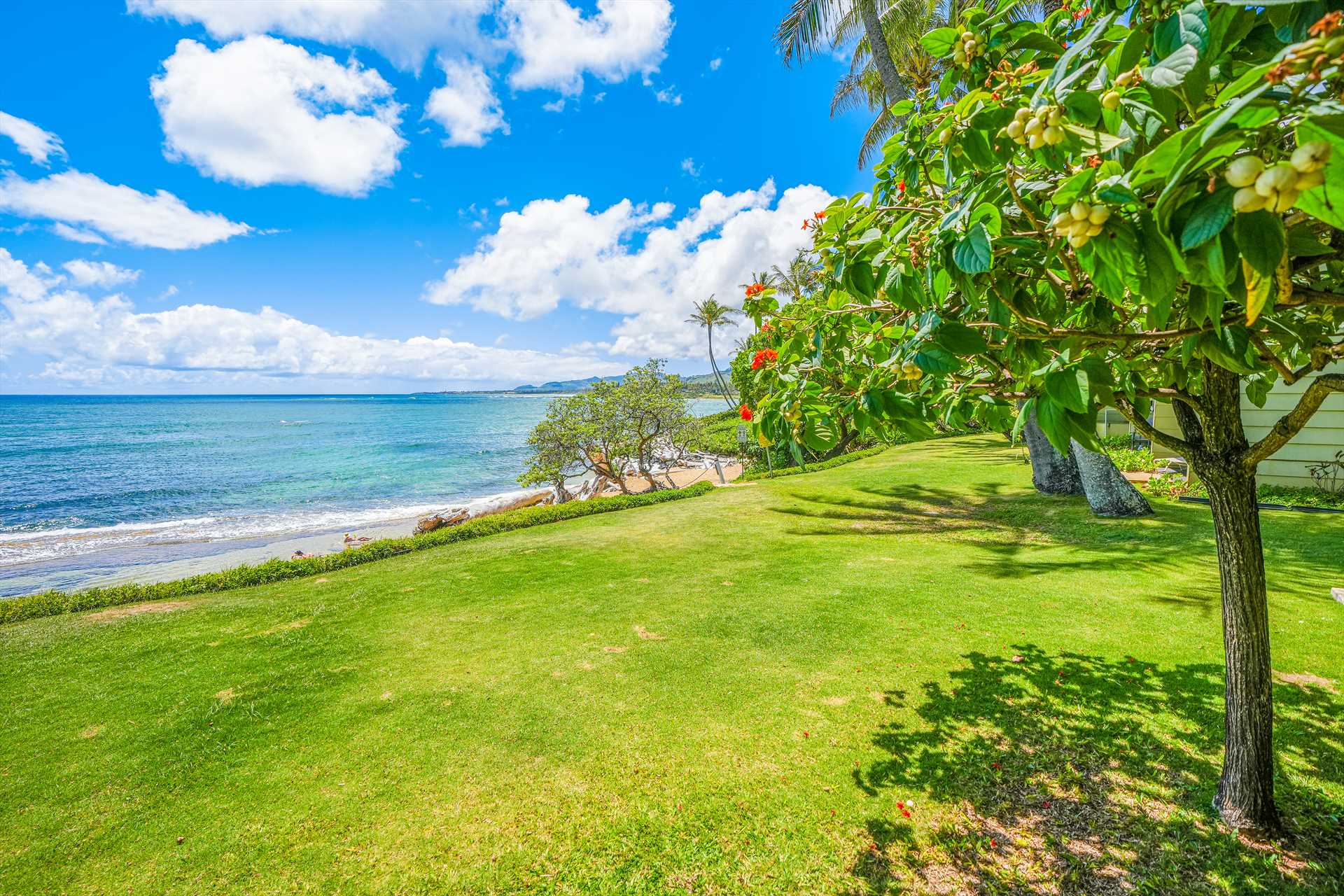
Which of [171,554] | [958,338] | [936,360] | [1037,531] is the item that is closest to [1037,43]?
[958,338]

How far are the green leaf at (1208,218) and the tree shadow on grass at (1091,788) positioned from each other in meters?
3.40

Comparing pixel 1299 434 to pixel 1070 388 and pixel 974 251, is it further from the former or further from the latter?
pixel 974 251

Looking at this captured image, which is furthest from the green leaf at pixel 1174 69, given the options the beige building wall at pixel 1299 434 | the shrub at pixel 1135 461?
the shrub at pixel 1135 461

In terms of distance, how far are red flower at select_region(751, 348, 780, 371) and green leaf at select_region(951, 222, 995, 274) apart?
3.75 feet

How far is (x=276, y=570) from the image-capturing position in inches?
400

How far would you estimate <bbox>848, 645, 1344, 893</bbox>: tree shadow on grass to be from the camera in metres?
2.86

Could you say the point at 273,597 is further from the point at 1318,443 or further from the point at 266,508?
the point at 266,508

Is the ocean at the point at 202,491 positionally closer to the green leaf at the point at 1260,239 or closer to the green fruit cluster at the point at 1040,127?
the green fruit cluster at the point at 1040,127

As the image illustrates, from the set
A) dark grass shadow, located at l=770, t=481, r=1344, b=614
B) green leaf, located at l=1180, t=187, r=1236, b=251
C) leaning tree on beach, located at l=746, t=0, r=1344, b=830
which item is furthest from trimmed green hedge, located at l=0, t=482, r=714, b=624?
green leaf, located at l=1180, t=187, r=1236, b=251

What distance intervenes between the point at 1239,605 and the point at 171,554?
25553mm

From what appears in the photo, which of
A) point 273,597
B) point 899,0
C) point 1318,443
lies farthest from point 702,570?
point 899,0

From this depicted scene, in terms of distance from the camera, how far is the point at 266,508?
2700cm

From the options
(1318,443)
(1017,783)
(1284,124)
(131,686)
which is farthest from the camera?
(1318,443)

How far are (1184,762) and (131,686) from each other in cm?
959
